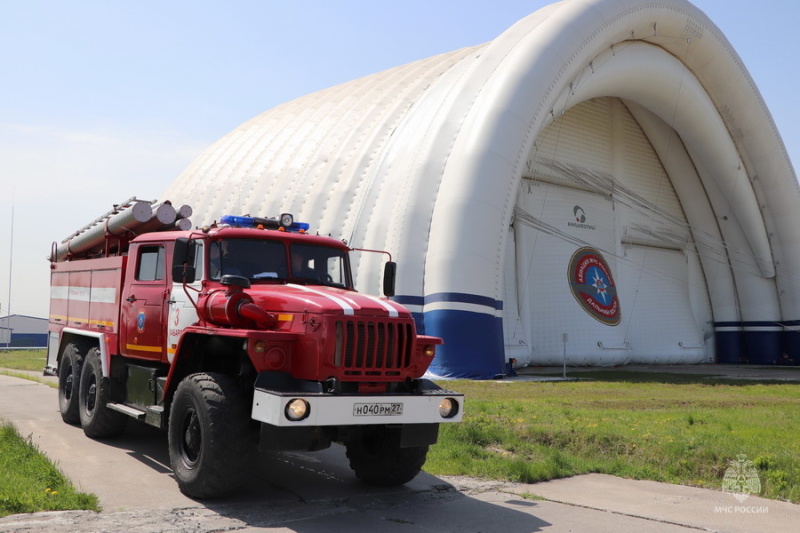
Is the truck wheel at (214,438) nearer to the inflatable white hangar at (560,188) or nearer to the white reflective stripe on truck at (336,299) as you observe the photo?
the white reflective stripe on truck at (336,299)

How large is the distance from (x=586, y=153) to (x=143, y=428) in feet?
82.2

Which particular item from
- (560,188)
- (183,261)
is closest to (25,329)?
(560,188)

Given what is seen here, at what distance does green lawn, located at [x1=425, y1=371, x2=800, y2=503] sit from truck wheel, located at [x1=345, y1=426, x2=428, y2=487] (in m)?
1.00

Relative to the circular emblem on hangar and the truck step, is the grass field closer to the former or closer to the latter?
the truck step

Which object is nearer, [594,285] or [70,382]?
[70,382]

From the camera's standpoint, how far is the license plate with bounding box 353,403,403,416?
23.0ft

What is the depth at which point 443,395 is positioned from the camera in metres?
7.59

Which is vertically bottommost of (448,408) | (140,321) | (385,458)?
(385,458)

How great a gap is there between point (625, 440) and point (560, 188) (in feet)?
72.4

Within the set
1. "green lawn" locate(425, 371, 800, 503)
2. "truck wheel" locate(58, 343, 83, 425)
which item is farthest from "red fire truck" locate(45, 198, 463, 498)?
"green lawn" locate(425, 371, 800, 503)

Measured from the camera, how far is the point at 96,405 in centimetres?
1043

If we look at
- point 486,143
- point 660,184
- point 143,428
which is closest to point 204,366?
point 143,428

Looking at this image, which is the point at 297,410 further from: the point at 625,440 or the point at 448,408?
the point at 625,440

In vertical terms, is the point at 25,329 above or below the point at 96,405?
below
